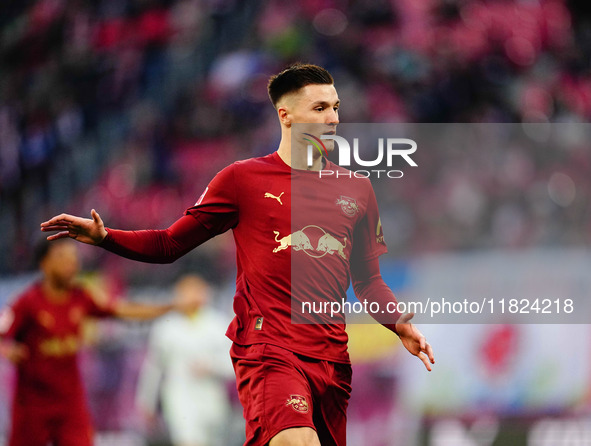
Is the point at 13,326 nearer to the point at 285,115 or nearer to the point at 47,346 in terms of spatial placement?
the point at 47,346

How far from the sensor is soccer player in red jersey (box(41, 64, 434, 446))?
3234 mm

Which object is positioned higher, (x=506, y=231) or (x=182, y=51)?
(x=182, y=51)

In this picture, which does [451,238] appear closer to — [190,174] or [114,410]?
[190,174]

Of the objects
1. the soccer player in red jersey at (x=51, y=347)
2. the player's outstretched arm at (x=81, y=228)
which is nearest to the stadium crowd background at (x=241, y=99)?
the soccer player in red jersey at (x=51, y=347)

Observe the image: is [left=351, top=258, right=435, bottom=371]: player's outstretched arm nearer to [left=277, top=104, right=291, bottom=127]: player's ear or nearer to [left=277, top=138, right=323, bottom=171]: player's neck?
[left=277, top=138, right=323, bottom=171]: player's neck

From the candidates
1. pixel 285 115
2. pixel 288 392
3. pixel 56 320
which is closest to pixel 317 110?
pixel 285 115

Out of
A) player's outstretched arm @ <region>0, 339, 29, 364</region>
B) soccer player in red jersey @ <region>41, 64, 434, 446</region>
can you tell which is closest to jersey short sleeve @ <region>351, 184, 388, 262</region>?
soccer player in red jersey @ <region>41, 64, 434, 446</region>

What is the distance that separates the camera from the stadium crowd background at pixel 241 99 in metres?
9.19

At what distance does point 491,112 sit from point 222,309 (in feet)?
14.7

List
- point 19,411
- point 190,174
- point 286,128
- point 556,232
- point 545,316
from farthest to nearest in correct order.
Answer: point 190,174
point 556,232
point 545,316
point 19,411
point 286,128

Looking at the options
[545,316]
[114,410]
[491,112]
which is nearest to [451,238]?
[545,316]

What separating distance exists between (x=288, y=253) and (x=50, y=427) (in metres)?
3.57

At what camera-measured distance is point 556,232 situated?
8875 millimetres

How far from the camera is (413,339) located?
339 centimetres
